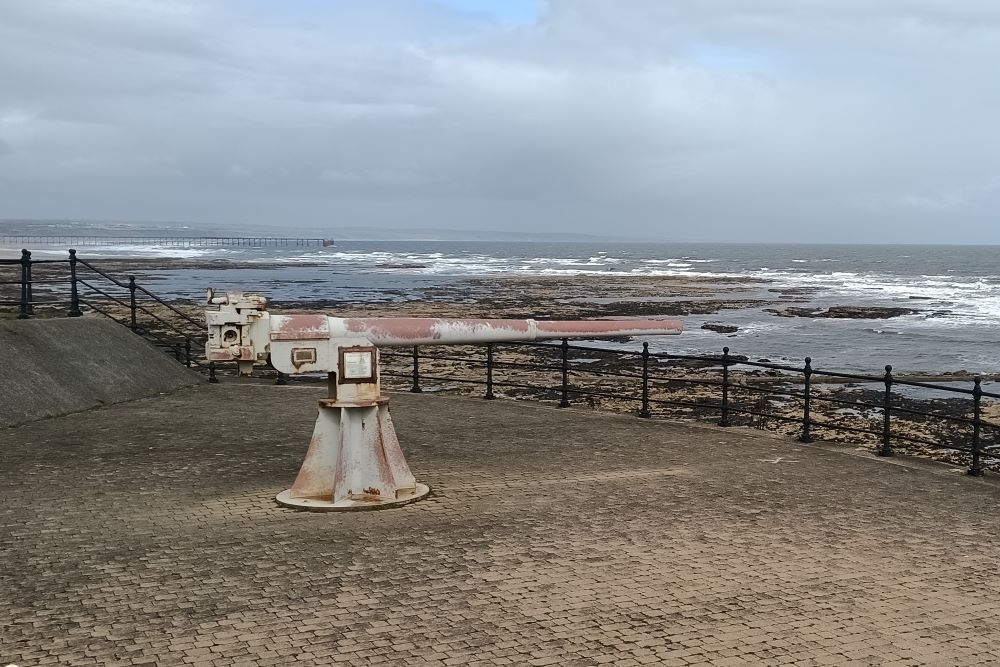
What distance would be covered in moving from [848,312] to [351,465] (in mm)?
39766

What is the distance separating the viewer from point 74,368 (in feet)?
38.5

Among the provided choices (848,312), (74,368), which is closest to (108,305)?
(74,368)

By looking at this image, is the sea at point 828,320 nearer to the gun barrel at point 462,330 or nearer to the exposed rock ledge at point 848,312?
the exposed rock ledge at point 848,312

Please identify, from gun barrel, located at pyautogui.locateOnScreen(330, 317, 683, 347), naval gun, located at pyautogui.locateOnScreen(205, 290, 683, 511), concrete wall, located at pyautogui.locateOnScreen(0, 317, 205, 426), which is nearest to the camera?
naval gun, located at pyautogui.locateOnScreen(205, 290, 683, 511)

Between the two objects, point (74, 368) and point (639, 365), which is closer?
point (74, 368)

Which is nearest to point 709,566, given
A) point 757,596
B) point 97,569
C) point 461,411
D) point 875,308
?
point 757,596

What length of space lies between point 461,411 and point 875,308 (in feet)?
128

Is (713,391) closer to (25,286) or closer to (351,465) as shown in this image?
(25,286)

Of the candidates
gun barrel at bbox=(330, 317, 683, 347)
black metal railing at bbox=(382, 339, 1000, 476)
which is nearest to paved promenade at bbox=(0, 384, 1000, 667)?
gun barrel at bbox=(330, 317, 683, 347)

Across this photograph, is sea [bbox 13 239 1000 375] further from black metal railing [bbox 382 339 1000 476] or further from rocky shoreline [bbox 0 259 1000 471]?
black metal railing [bbox 382 339 1000 476]

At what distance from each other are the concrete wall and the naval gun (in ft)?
15.0

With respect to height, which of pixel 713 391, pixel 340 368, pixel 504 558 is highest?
pixel 340 368

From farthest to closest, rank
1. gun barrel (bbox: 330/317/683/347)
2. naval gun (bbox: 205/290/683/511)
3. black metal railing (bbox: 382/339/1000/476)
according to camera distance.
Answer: black metal railing (bbox: 382/339/1000/476), gun barrel (bbox: 330/317/683/347), naval gun (bbox: 205/290/683/511)

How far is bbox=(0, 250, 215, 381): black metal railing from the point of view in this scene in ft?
42.3
